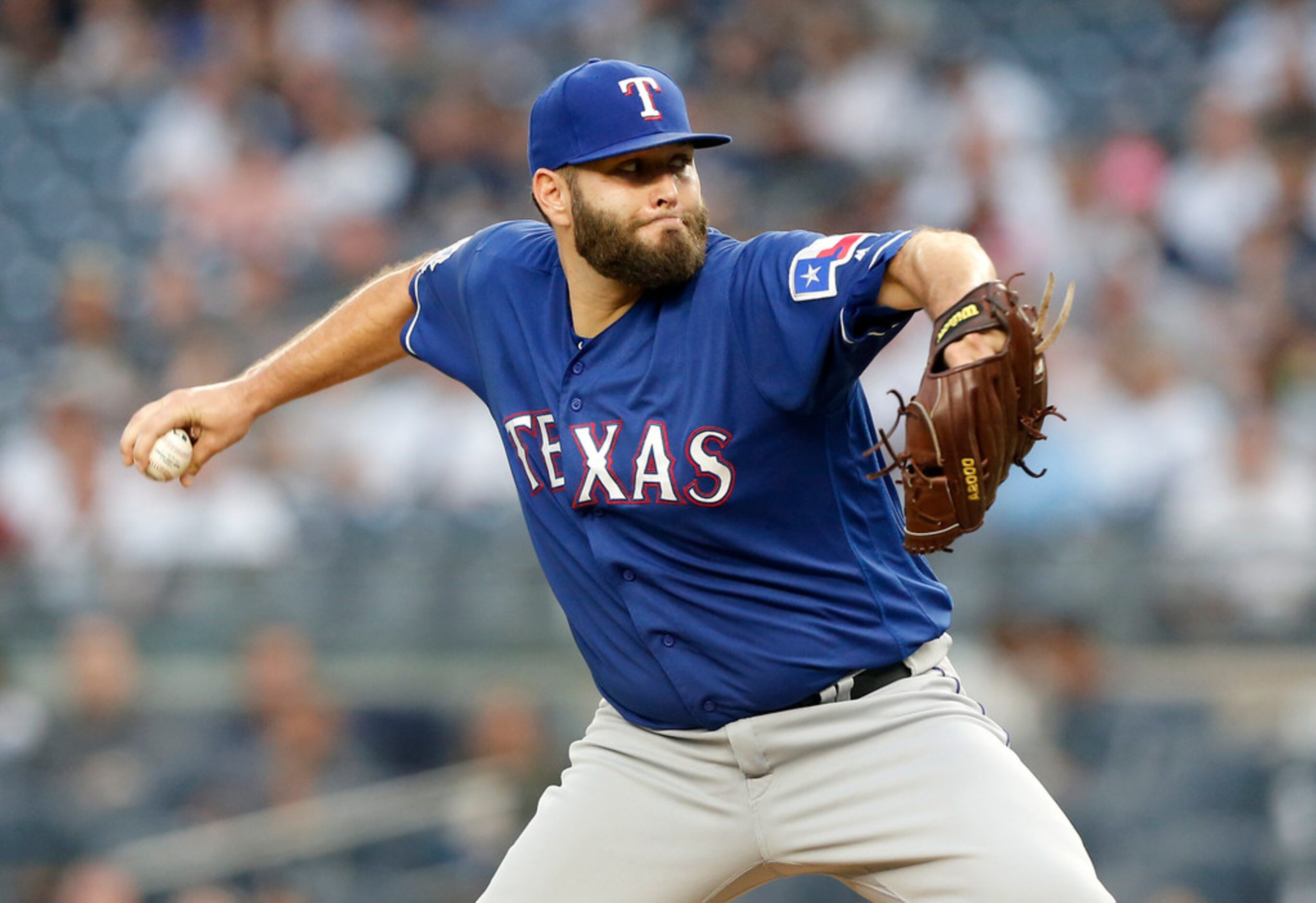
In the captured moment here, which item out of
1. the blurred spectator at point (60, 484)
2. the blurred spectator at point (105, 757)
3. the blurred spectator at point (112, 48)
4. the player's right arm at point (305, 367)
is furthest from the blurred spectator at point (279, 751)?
the blurred spectator at point (112, 48)

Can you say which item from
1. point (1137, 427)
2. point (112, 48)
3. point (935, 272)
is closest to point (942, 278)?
point (935, 272)

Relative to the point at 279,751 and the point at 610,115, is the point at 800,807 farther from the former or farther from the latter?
the point at 279,751

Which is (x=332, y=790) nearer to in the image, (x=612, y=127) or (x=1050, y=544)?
(x=1050, y=544)

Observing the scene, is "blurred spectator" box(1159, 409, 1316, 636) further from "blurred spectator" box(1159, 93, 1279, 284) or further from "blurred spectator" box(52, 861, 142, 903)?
"blurred spectator" box(52, 861, 142, 903)

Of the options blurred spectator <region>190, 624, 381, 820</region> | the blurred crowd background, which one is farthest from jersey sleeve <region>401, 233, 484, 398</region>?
blurred spectator <region>190, 624, 381, 820</region>

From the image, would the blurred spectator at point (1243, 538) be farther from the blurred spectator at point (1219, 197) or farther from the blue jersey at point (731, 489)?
the blue jersey at point (731, 489)

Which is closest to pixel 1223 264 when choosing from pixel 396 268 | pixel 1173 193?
pixel 1173 193

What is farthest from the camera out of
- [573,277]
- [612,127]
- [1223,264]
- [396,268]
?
[1223,264]

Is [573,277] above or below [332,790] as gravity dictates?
above
